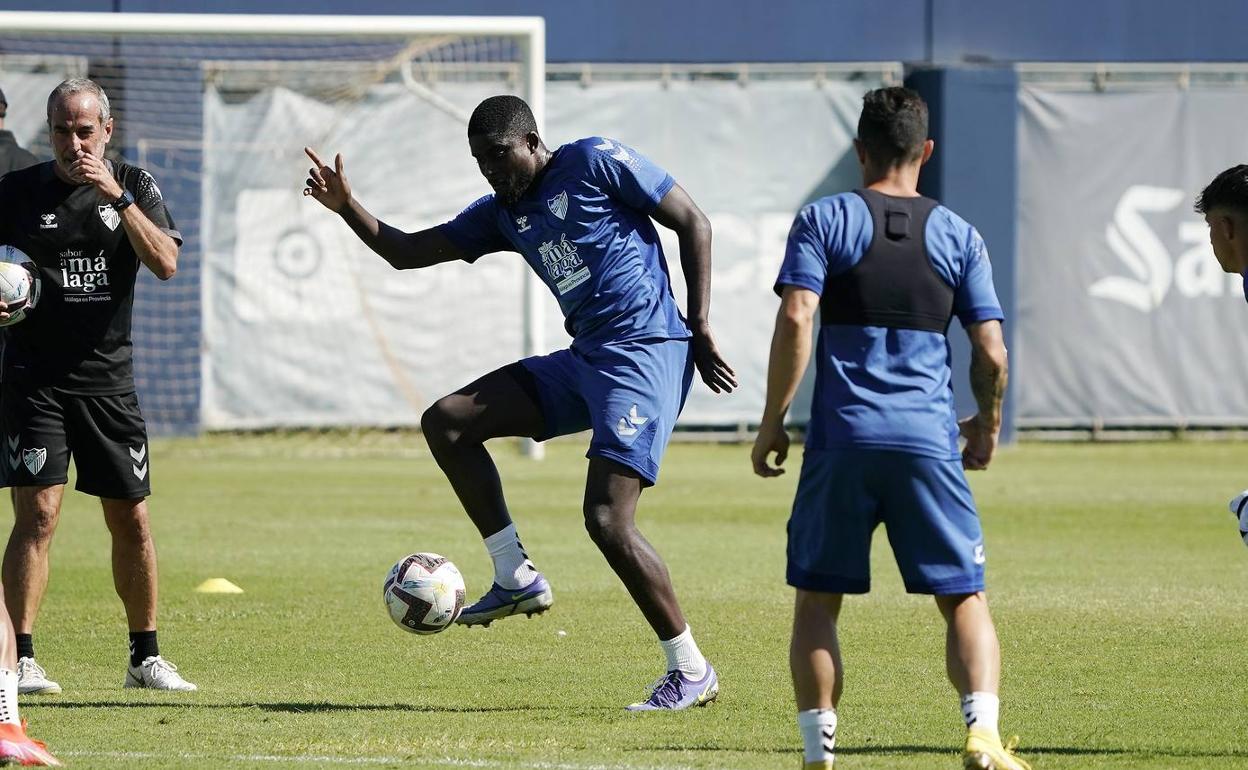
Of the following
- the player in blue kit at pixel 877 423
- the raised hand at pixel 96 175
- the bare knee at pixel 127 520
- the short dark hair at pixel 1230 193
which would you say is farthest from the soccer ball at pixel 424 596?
the short dark hair at pixel 1230 193

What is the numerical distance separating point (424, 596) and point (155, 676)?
1101 millimetres

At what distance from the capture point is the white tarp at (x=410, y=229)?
20.7 metres

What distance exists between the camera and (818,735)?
16.3ft

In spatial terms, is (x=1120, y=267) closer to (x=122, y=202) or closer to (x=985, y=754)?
(x=122, y=202)

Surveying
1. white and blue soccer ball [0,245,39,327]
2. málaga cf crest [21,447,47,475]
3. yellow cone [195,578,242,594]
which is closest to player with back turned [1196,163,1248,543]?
white and blue soccer ball [0,245,39,327]

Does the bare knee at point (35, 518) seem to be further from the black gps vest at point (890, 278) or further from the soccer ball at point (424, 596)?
the black gps vest at point (890, 278)

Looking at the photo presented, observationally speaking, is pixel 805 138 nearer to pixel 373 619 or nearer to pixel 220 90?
pixel 220 90

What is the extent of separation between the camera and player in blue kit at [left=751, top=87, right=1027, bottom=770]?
16.4 ft

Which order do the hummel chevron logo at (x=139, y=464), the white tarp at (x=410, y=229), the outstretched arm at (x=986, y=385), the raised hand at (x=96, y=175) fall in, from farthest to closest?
1. the white tarp at (x=410, y=229)
2. the hummel chevron logo at (x=139, y=464)
3. the raised hand at (x=96, y=175)
4. the outstretched arm at (x=986, y=385)

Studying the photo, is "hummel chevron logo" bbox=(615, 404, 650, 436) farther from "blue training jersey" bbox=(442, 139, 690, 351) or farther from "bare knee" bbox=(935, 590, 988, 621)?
"bare knee" bbox=(935, 590, 988, 621)

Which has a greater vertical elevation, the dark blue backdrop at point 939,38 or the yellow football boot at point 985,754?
the dark blue backdrop at point 939,38

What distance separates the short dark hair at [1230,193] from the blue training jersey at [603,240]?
6.88 ft

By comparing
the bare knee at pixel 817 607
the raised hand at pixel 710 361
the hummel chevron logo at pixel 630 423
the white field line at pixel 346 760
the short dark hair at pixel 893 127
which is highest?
the short dark hair at pixel 893 127

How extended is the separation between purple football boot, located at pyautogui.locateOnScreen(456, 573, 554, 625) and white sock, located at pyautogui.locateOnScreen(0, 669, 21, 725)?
6.65ft
